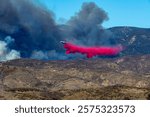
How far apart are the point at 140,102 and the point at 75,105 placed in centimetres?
791

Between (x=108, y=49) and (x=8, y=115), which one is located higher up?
(x=108, y=49)

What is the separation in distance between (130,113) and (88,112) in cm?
504

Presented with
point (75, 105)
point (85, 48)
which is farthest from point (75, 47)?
point (75, 105)

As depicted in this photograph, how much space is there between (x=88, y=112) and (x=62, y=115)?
3.14 m

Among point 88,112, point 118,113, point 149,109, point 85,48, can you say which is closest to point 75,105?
point 88,112

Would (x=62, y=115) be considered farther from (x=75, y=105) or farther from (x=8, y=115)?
(x=8, y=115)

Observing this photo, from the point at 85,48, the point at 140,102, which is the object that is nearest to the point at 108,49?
the point at 85,48

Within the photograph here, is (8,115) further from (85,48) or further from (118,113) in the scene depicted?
(85,48)

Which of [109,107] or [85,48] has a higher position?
[85,48]

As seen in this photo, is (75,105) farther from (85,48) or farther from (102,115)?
(85,48)

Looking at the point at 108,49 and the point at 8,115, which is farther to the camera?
the point at 108,49

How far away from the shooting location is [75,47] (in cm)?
13812

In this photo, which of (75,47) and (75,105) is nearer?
(75,105)

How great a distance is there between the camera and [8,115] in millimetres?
50219
